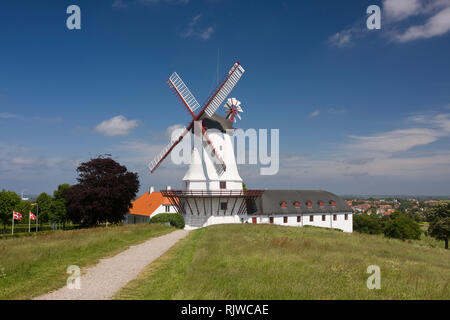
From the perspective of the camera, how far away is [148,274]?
1014 cm

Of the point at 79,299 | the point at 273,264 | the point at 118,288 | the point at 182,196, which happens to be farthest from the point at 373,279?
the point at 182,196

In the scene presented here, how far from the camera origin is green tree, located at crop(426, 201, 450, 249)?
39062 millimetres

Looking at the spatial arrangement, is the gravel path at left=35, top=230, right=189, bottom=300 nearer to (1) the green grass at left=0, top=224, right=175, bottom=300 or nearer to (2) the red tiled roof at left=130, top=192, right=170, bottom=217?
(1) the green grass at left=0, top=224, right=175, bottom=300

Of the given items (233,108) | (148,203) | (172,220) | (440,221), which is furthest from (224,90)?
(440,221)

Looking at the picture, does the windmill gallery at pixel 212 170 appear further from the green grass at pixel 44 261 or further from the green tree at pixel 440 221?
the green tree at pixel 440 221

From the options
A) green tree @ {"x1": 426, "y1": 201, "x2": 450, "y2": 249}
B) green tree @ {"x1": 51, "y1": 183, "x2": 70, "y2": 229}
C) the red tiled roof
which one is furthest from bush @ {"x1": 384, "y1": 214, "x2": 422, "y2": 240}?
green tree @ {"x1": 51, "y1": 183, "x2": 70, "y2": 229}

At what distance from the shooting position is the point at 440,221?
130ft

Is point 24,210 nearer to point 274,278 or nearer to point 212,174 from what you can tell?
point 212,174

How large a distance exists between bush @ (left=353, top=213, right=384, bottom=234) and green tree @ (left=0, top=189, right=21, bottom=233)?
56.9 m

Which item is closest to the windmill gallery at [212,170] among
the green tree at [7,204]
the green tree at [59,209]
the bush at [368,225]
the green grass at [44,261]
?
the green grass at [44,261]

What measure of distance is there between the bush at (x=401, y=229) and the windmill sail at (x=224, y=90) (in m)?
36.9

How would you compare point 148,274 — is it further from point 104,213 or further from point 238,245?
point 104,213

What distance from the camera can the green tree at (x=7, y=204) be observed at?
4150cm
